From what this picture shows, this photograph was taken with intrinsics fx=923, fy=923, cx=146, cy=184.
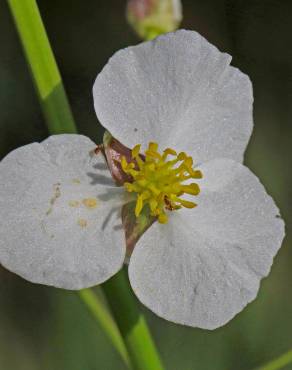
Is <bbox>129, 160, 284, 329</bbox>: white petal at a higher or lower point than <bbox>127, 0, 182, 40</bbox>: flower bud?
lower

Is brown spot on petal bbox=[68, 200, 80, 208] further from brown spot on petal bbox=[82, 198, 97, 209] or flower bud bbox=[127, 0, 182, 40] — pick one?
flower bud bbox=[127, 0, 182, 40]

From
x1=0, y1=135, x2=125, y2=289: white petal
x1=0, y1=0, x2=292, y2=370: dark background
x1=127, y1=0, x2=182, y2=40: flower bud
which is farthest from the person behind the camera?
x1=0, y1=0, x2=292, y2=370: dark background

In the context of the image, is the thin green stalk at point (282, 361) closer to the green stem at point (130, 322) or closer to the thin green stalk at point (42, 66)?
the green stem at point (130, 322)

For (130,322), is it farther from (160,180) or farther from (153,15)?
(153,15)

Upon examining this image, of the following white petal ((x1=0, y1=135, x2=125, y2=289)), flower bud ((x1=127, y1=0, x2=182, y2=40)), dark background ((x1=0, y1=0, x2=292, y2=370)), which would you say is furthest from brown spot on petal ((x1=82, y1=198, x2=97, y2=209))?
dark background ((x1=0, y1=0, x2=292, y2=370))

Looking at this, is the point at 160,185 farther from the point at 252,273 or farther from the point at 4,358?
Result: the point at 4,358

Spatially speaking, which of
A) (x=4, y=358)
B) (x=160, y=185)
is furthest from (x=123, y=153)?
(x=4, y=358)

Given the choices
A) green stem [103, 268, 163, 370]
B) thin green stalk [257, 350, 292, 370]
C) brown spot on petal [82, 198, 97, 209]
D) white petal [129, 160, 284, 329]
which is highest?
brown spot on petal [82, 198, 97, 209]
